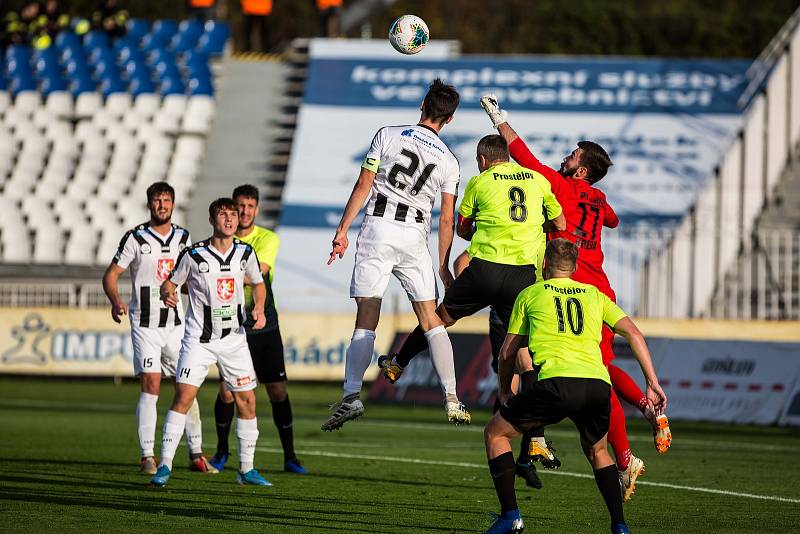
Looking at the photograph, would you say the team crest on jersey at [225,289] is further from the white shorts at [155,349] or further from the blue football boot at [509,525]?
the blue football boot at [509,525]

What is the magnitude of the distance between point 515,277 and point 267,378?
3111mm

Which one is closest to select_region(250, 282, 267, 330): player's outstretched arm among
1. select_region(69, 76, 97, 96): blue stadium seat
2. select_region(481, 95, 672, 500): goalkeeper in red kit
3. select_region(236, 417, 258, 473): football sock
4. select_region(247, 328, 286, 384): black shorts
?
select_region(236, 417, 258, 473): football sock

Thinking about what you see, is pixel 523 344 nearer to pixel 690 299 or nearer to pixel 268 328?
pixel 268 328

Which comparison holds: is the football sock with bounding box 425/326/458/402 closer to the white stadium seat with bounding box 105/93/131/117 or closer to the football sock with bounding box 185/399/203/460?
the football sock with bounding box 185/399/203/460

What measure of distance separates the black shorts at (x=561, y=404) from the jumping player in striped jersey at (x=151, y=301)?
416 centimetres

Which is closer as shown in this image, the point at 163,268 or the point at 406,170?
the point at 406,170

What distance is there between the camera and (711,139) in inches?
1164

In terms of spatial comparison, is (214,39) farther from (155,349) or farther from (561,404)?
(561,404)

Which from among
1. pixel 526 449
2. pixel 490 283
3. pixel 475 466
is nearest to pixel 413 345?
pixel 490 283

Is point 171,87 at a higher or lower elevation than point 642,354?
higher

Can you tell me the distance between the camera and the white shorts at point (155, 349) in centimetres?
1087

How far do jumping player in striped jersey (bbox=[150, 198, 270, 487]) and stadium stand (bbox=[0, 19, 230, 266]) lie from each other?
1799 centimetres

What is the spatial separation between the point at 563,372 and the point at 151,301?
15.6ft

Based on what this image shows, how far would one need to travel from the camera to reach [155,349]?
10.9 metres
